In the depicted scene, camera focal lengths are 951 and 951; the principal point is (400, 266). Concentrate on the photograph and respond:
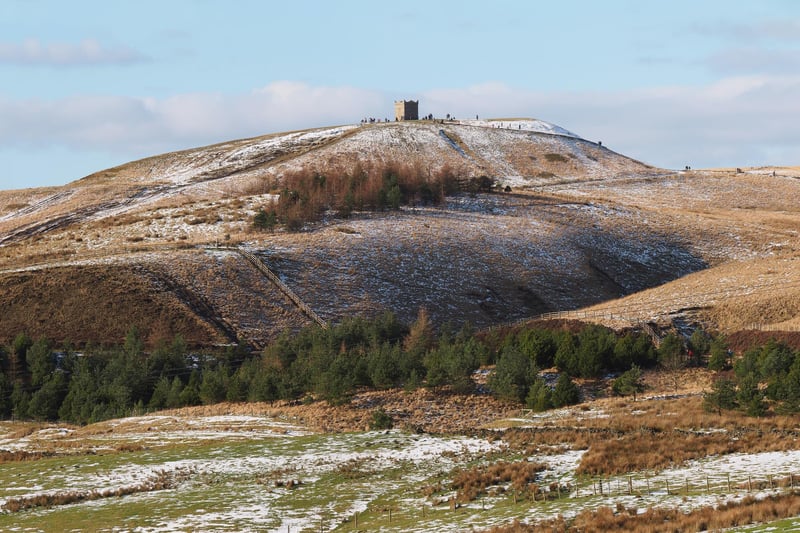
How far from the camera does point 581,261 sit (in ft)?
370

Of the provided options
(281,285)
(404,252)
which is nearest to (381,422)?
(281,285)

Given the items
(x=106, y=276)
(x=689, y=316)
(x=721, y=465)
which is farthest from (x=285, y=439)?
(x=106, y=276)

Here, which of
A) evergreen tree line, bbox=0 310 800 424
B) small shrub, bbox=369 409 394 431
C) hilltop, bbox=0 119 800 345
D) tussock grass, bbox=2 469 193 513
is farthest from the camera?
hilltop, bbox=0 119 800 345

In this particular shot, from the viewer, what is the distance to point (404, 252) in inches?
4274

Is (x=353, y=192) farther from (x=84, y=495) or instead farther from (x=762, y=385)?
(x=84, y=495)

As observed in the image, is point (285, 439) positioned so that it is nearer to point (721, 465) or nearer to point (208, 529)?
point (208, 529)

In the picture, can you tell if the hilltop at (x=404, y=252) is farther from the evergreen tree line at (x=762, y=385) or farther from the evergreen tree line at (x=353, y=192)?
the evergreen tree line at (x=762, y=385)

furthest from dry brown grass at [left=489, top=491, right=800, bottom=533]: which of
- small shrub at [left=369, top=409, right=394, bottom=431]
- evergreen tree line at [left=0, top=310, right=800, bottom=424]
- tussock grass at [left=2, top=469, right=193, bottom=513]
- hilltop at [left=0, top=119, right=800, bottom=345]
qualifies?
hilltop at [left=0, top=119, right=800, bottom=345]

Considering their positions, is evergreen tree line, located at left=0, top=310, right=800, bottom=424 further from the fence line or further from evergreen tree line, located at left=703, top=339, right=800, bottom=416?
the fence line

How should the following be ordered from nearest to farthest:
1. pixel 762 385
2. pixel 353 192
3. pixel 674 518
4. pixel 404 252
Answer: pixel 674 518
pixel 762 385
pixel 404 252
pixel 353 192

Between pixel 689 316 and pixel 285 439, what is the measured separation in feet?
150

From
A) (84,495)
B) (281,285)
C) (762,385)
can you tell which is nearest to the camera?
(84,495)

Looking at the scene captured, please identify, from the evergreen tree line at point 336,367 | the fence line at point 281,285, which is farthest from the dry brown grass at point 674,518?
the fence line at point 281,285

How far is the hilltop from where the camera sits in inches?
3413
